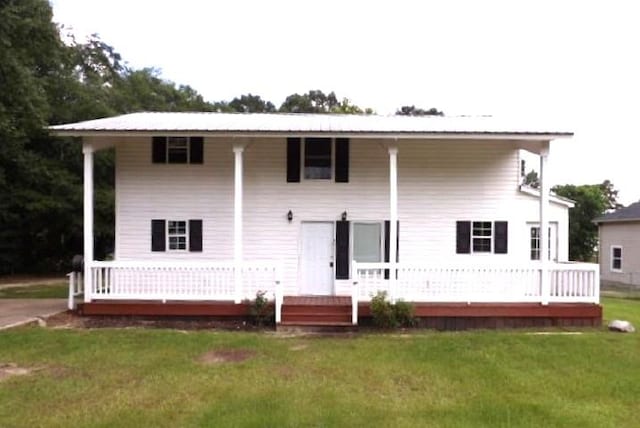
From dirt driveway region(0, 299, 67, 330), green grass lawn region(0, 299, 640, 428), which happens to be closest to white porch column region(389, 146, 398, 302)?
green grass lawn region(0, 299, 640, 428)

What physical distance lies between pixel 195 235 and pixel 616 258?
25.5 metres

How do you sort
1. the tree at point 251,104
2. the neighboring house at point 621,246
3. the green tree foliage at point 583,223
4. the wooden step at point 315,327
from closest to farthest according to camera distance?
the wooden step at point 315,327 < the neighboring house at point 621,246 < the green tree foliage at point 583,223 < the tree at point 251,104

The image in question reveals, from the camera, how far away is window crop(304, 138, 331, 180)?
1506cm

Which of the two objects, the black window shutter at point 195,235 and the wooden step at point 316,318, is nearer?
the wooden step at point 316,318

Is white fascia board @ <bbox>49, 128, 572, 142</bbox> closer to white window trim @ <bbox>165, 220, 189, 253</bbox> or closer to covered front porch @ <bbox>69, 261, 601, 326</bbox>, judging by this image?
white window trim @ <bbox>165, 220, 189, 253</bbox>

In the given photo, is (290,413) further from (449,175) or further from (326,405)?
(449,175)

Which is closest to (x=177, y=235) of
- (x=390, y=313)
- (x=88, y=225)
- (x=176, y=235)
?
(x=176, y=235)

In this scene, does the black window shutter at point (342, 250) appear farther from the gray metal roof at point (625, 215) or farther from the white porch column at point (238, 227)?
the gray metal roof at point (625, 215)

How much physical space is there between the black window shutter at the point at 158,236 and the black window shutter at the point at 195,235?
2.10 feet

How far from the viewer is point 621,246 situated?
3181cm

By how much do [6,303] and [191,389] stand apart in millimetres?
10368

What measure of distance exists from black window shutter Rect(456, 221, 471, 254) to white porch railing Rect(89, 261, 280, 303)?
4.70 meters

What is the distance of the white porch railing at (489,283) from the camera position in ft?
42.8

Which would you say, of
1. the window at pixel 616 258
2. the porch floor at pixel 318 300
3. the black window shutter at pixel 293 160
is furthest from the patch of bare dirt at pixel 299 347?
the window at pixel 616 258
